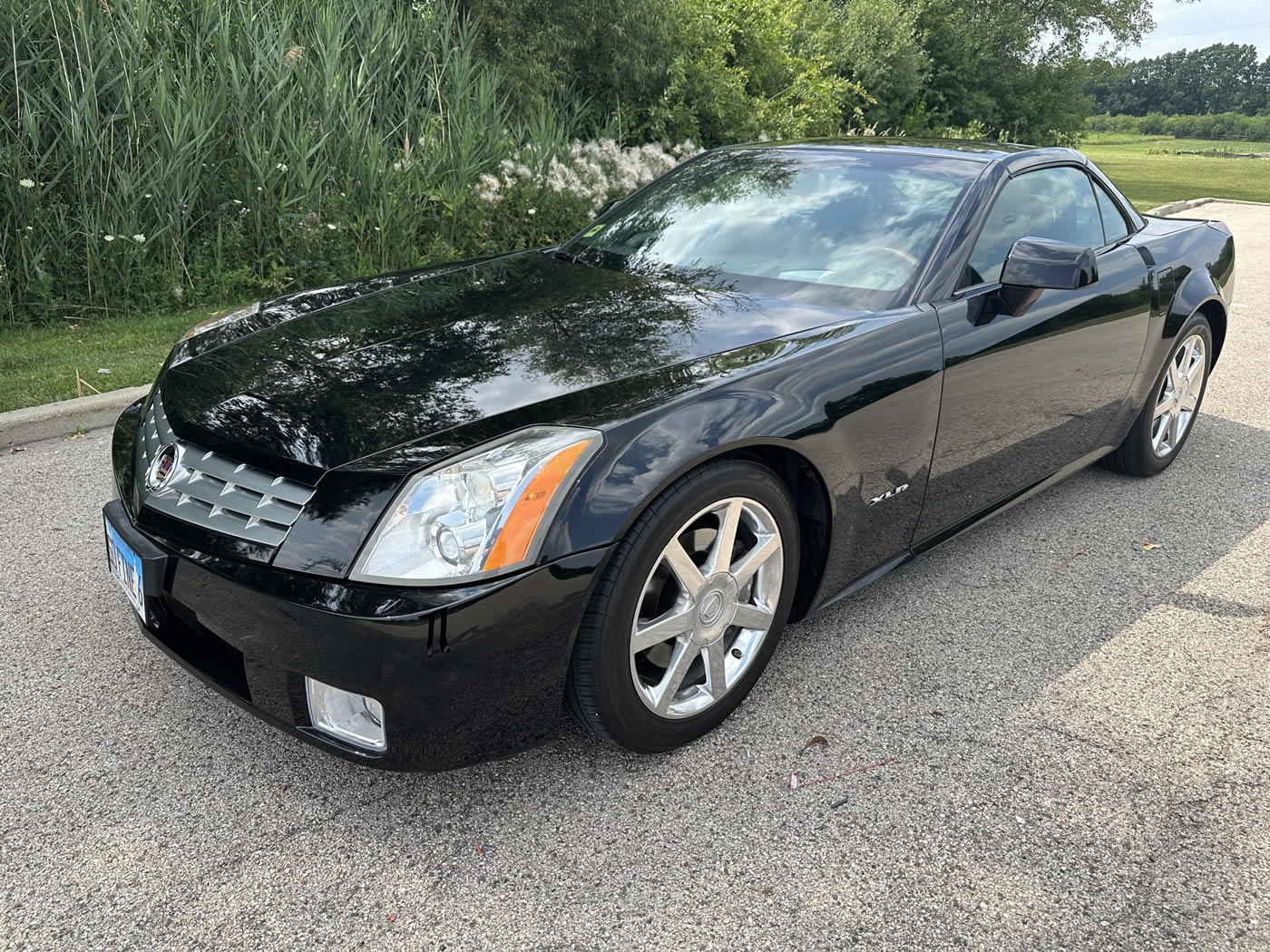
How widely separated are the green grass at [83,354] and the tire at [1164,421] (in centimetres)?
472

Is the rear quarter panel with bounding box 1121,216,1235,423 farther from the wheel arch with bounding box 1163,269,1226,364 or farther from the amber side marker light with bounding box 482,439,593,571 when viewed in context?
the amber side marker light with bounding box 482,439,593,571

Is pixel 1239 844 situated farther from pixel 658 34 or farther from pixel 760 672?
pixel 658 34

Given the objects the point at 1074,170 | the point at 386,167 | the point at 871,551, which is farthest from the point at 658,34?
the point at 871,551

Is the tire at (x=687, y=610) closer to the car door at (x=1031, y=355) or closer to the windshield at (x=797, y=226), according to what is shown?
the car door at (x=1031, y=355)

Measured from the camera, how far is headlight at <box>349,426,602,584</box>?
2016 millimetres

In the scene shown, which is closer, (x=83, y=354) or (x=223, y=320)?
(x=223, y=320)

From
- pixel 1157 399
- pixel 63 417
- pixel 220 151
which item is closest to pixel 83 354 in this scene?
pixel 63 417

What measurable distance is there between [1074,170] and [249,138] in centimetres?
526

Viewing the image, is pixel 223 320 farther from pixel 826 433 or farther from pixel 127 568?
pixel 826 433

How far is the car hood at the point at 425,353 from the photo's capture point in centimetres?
228

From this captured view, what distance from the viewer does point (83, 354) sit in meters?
5.75

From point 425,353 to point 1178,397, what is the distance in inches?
136

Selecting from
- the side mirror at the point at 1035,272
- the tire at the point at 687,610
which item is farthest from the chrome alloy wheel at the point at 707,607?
the side mirror at the point at 1035,272

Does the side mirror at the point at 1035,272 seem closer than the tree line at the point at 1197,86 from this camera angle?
Yes
